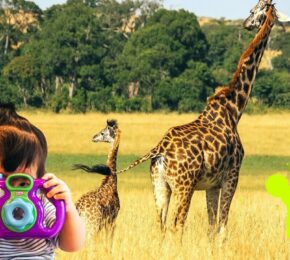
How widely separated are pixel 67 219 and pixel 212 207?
5187mm

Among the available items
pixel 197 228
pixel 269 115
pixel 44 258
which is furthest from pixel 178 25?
pixel 44 258

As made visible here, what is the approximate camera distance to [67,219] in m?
3.50

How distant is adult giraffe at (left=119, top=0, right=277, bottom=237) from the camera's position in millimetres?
8375

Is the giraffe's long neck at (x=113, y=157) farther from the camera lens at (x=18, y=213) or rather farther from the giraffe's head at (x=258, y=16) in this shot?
the camera lens at (x=18, y=213)

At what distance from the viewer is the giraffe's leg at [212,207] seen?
8473mm

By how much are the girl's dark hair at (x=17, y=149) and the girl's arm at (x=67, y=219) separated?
164 mm

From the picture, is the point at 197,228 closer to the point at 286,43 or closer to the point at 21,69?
the point at 21,69

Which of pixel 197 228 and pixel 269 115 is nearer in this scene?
pixel 197 228

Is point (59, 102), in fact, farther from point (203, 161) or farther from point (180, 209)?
point (180, 209)

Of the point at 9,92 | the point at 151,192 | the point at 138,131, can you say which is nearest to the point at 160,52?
the point at 9,92

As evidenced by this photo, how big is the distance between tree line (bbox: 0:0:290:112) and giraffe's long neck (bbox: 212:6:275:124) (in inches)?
1688

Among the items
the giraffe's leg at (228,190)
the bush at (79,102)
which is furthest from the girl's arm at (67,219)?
the bush at (79,102)

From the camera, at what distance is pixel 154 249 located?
6.93 meters

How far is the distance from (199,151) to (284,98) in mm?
46856
